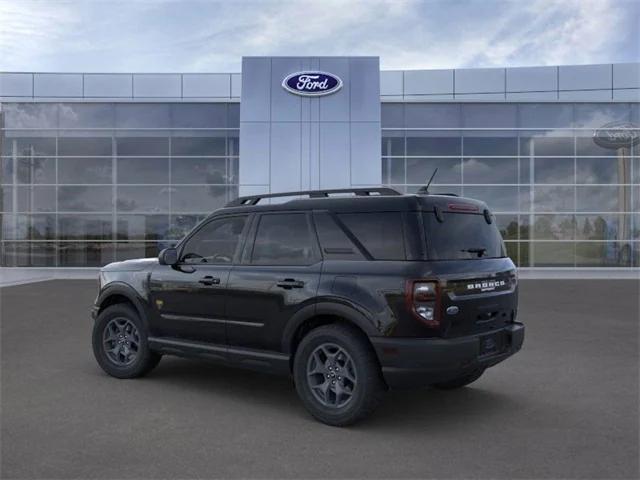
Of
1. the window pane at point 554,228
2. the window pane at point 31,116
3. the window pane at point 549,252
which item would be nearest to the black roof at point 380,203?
the window pane at point 549,252

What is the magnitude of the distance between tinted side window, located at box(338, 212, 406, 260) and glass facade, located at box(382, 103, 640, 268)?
66.3ft

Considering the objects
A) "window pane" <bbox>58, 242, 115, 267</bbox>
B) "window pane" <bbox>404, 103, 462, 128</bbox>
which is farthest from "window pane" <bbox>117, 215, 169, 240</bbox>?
"window pane" <bbox>404, 103, 462, 128</bbox>

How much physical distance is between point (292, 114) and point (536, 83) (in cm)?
1390

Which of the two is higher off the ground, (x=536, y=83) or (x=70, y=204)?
(x=536, y=83)

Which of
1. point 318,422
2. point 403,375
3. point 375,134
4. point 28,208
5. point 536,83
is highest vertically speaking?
point 536,83

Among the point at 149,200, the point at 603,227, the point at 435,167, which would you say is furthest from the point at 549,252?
the point at 149,200

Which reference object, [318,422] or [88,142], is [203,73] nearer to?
[88,142]

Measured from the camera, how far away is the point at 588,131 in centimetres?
2519

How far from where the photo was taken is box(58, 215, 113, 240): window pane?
2492 centimetres

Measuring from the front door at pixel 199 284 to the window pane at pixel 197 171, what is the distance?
19.3 metres

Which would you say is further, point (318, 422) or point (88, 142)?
point (88, 142)

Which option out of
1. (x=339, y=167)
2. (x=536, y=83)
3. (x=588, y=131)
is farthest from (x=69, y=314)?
(x=536, y=83)

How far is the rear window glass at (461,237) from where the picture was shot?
481 cm

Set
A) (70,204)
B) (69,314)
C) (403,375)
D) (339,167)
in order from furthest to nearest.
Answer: (70,204) < (339,167) < (69,314) < (403,375)
